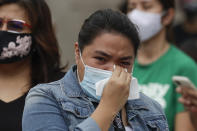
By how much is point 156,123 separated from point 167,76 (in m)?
1.81

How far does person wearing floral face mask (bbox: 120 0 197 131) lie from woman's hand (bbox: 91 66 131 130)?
1.72 meters

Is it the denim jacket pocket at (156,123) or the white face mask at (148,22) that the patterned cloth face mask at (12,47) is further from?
the white face mask at (148,22)

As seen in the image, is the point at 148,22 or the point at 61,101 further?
the point at 148,22

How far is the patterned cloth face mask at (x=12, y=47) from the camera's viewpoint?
4324 millimetres

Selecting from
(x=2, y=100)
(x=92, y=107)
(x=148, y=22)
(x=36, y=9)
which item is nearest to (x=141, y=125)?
(x=92, y=107)

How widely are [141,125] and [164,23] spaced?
2.57 meters

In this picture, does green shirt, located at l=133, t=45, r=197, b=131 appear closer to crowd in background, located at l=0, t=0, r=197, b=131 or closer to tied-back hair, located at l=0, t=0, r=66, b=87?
crowd in background, located at l=0, t=0, r=197, b=131

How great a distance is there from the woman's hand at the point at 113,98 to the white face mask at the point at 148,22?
98.0 inches

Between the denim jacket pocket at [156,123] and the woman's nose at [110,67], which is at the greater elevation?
the woman's nose at [110,67]

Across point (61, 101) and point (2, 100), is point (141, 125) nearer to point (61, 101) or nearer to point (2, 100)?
point (61, 101)

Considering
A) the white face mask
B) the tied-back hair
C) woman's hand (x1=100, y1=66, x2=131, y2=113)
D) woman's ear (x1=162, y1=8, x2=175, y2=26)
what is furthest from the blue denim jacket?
woman's ear (x1=162, y1=8, x2=175, y2=26)

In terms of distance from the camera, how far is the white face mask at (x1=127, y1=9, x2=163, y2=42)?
584 centimetres

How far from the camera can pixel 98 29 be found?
351cm

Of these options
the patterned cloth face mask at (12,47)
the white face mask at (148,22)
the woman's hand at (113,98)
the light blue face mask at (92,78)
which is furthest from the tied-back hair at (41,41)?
the white face mask at (148,22)
